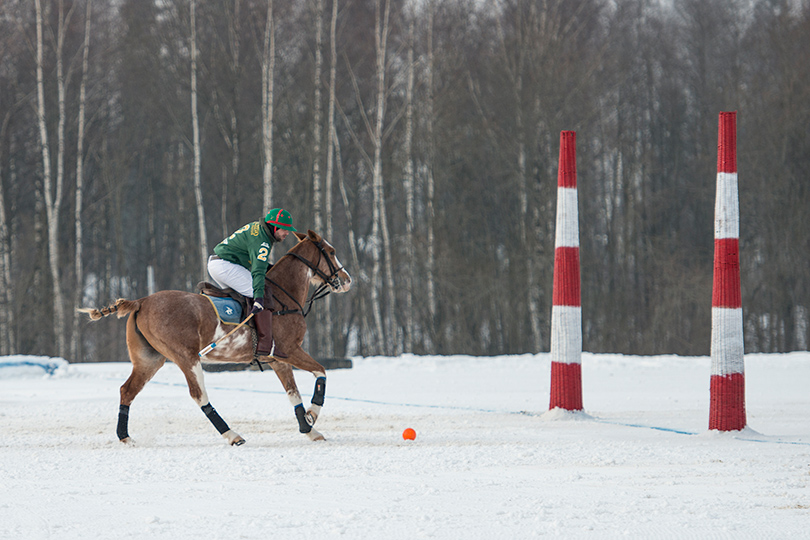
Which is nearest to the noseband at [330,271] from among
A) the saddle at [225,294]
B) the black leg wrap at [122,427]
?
the saddle at [225,294]

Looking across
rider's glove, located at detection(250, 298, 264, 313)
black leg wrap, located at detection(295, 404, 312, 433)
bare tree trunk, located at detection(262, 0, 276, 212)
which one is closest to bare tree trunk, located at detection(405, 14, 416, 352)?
bare tree trunk, located at detection(262, 0, 276, 212)

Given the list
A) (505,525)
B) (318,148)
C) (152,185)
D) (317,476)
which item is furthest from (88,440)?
(152,185)

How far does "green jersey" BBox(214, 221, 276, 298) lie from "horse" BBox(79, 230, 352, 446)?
0.36m

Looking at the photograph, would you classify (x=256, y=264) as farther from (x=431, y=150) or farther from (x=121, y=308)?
(x=431, y=150)

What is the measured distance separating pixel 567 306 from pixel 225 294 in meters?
3.96

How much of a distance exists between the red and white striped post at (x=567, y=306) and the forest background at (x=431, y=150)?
1400 centimetres

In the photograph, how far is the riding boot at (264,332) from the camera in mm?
8750

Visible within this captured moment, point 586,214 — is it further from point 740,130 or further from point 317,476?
point 317,476

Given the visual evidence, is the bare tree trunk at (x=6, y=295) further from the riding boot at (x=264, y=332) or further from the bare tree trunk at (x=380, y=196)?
the riding boot at (x=264, y=332)

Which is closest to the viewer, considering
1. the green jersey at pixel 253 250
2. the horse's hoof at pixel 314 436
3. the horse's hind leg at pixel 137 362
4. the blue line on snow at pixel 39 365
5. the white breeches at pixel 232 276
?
the horse's hoof at pixel 314 436

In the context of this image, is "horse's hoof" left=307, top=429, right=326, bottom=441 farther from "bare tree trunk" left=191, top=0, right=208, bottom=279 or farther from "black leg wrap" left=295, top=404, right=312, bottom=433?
"bare tree trunk" left=191, top=0, right=208, bottom=279

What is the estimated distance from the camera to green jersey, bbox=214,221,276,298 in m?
8.68

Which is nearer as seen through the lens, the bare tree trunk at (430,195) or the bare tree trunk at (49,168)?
the bare tree trunk at (49,168)

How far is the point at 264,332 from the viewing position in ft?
28.7
